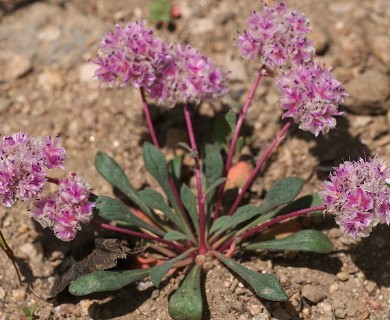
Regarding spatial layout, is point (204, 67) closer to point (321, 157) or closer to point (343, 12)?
point (321, 157)

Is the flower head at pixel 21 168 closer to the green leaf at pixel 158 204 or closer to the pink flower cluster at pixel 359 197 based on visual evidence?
the green leaf at pixel 158 204

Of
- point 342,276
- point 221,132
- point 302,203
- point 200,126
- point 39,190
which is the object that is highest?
Result: point 200,126

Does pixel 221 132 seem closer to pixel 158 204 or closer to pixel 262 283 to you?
pixel 158 204

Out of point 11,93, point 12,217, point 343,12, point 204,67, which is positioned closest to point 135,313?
point 12,217

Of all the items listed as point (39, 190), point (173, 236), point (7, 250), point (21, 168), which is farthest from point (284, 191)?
point (7, 250)

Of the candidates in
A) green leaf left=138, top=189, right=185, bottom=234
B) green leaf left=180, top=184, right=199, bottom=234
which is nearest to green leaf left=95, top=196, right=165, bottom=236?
green leaf left=138, top=189, right=185, bottom=234

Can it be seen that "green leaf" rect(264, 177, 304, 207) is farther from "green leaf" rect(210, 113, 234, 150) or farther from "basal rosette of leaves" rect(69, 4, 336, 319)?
"green leaf" rect(210, 113, 234, 150)
